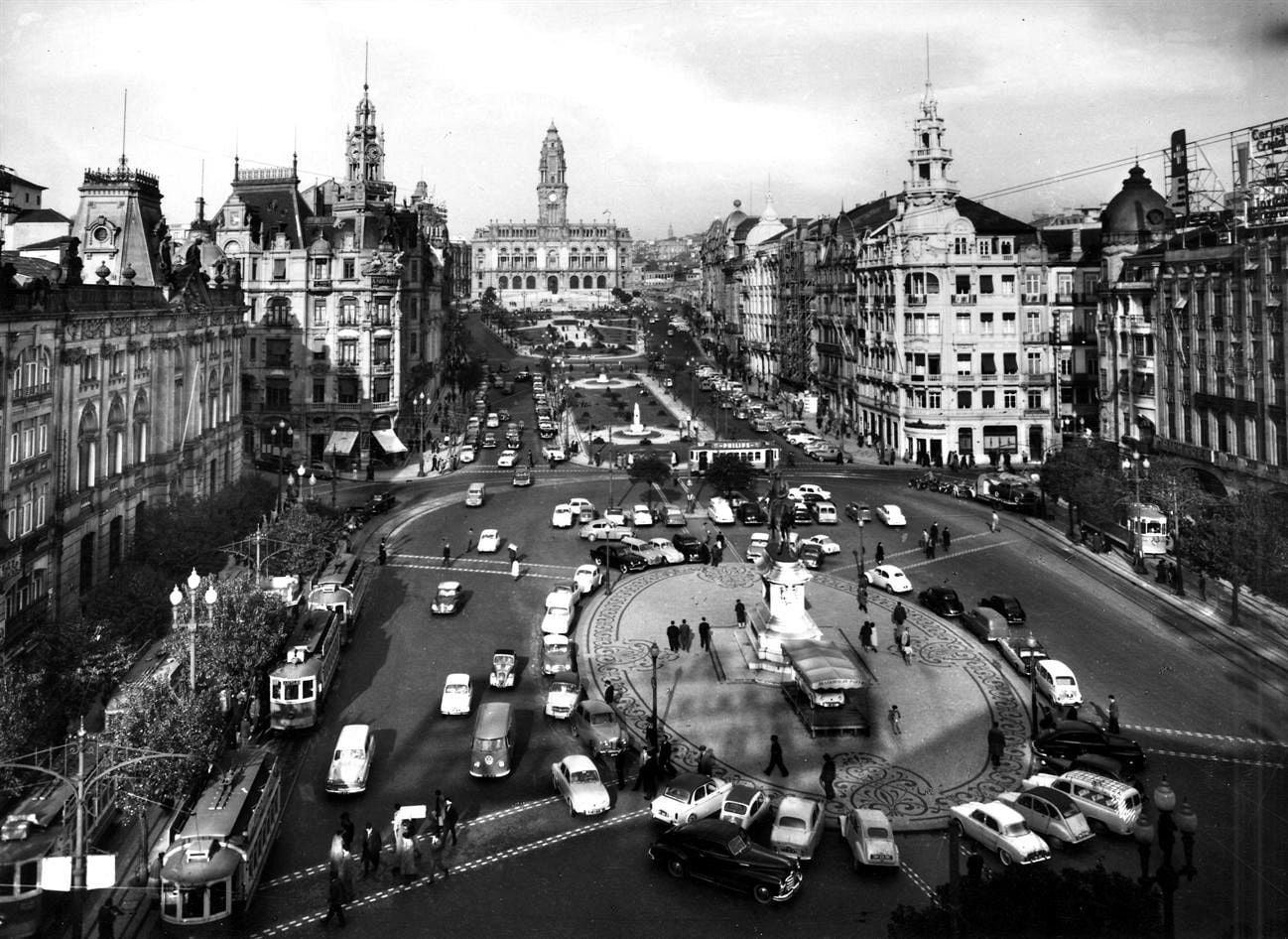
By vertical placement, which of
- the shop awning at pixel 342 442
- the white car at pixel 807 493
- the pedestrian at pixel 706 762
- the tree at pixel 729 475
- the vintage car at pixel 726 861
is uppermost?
the shop awning at pixel 342 442

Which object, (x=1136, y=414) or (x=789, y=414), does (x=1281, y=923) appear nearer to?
(x=1136, y=414)

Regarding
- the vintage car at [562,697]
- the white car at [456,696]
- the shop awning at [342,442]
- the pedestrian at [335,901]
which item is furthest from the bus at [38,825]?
the shop awning at [342,442]

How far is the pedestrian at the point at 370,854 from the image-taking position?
1061 inches

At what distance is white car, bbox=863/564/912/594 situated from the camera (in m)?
51.8

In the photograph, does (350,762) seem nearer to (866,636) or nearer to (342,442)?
(866,636)

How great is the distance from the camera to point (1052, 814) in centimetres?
2819

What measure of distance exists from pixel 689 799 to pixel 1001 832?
25.8 ft

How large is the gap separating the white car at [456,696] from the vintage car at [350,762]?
14.8ft

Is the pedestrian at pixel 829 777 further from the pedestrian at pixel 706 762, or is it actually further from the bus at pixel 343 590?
the bus at pixel 343 590

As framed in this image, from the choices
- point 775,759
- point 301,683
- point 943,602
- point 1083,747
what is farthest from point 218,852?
point 943,602

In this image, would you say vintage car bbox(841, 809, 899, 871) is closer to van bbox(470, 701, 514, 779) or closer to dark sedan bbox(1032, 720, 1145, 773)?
dark sedan bbox(1032, 720, 1145, 773)

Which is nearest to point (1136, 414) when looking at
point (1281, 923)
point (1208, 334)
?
point (1208, 334)

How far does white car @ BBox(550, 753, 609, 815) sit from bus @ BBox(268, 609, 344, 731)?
9.36 meters

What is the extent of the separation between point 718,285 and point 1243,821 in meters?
174
